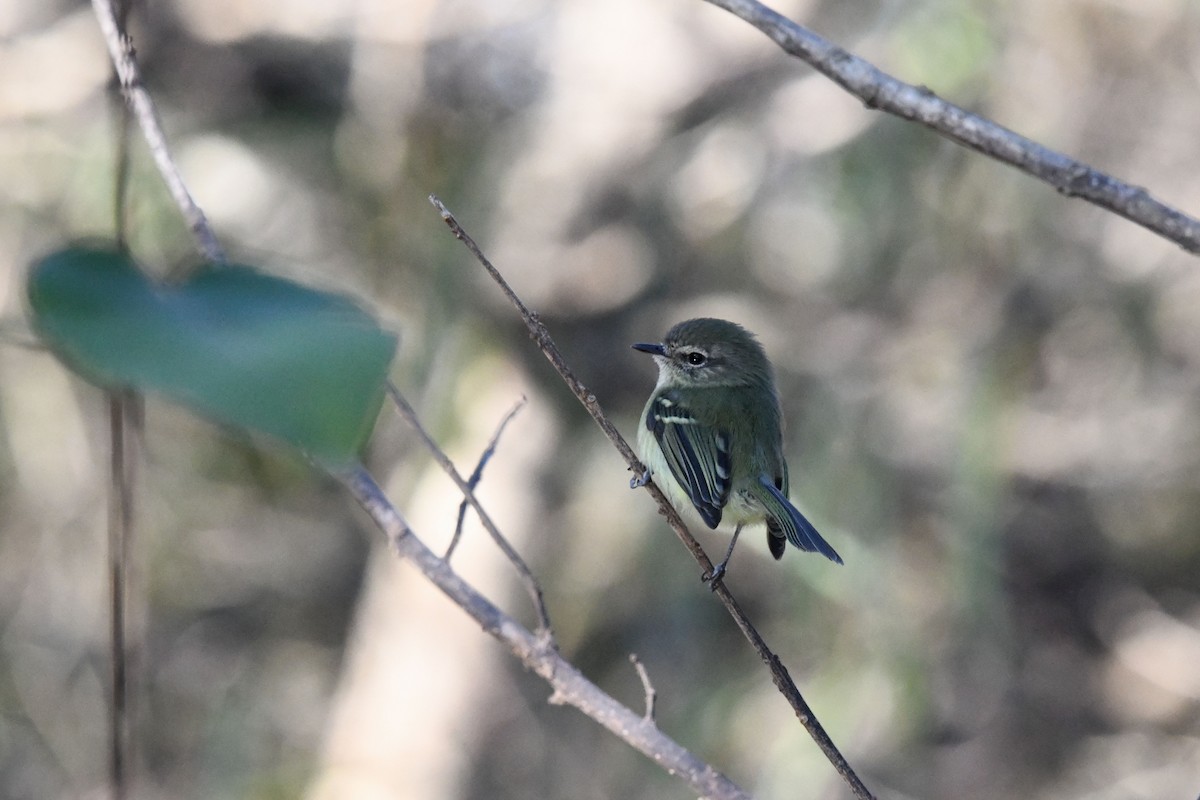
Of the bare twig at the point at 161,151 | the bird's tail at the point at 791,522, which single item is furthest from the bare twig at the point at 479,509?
the bird's tail at the point at 791,522

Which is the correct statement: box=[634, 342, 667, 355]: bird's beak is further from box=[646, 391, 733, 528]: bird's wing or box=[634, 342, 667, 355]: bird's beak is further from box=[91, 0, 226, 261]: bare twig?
box=[91, 0, 226, 261]: bare twig

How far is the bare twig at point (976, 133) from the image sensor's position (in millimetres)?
1377

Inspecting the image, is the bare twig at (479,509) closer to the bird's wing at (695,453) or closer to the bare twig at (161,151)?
the bare twig at (161,151)

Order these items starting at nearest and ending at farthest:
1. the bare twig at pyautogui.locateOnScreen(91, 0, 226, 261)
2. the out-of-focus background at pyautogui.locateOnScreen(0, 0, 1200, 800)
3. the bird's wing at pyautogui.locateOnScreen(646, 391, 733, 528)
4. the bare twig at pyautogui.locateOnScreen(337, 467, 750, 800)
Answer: the bare twig at pyautogui.locateOnScreen(91, 0, 226, 261) → the bare twig at pyautogui.locateOnScreen(337, 467, 750, 800) → the bird's wing at pyautogui.locateOnScreen(646, 391, 733, 528) → the out-of-focus background at pyautogui.locateOnScreen(0, 0, 1200, 800)

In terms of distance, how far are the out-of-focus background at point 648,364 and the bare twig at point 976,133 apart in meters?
4.37

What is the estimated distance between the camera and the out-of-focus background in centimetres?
605

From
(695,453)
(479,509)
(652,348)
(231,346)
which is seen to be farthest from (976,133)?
(652,348)

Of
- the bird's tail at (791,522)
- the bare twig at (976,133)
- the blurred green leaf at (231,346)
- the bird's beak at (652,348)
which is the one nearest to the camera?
the blurred green leaf at (231,346)

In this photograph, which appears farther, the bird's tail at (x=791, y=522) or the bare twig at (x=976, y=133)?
the bird's tail at (x=791, y=522)

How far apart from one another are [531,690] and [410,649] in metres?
0.84

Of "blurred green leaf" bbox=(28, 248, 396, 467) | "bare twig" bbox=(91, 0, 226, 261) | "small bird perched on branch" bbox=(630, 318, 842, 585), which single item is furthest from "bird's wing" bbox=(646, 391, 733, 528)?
"blurred green leaf" bbox=(28, 248, 396, 467)

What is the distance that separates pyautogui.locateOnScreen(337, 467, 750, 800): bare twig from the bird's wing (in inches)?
53.3

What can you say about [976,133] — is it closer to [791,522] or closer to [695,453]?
[791,522]

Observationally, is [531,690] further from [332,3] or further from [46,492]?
[332,3]
